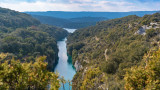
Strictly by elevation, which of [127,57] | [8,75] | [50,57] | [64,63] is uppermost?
[8,75]

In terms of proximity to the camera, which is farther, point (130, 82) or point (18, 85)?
point (130, 82)

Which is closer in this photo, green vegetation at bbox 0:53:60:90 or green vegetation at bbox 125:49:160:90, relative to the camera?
green vegetation at bbox 0:53:60:90

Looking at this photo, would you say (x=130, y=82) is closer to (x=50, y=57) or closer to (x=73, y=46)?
(x=50, y=57)

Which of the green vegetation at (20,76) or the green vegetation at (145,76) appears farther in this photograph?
the green vegetation at (145,76)

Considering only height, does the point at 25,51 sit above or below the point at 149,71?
below

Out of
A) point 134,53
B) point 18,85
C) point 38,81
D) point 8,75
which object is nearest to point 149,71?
point 38,81

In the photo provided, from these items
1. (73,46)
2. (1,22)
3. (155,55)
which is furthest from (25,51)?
(155,55)

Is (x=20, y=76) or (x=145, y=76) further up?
(x=20, y=76)

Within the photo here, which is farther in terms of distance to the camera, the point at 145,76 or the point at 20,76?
the point at 145,76

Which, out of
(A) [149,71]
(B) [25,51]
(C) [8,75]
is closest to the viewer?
(C) [8,75]

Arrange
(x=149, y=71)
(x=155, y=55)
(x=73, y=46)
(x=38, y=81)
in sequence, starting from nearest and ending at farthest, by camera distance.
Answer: (x=38, y=81)
(x=149, y=71)
(x=155, y=55)
(x=73, y=46)

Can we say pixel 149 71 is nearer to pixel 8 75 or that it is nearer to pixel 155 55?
pixel 155 55
